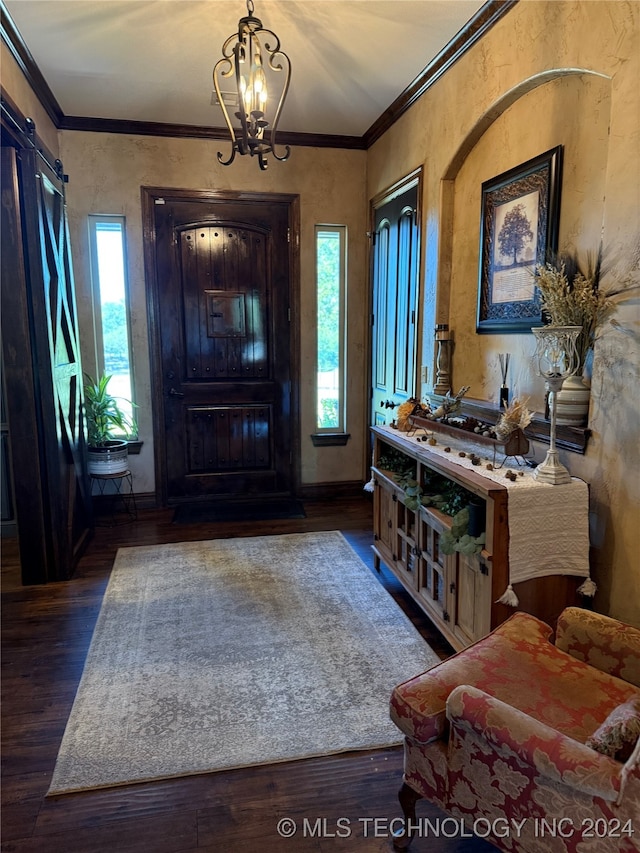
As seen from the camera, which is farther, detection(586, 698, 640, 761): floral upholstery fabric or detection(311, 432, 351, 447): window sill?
detection(311, 432, 351, 447): window sill

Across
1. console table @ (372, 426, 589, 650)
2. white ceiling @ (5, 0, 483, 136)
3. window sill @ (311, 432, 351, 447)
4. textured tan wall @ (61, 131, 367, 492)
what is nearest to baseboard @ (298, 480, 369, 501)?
textured tan wall @ (61, 131, 367, 492)

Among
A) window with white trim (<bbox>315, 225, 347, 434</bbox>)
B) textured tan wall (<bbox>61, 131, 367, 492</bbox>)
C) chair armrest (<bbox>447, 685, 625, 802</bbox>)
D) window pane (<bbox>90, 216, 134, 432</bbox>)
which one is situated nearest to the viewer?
chair armrest (<bbox>447, 685, 625, 802</bbox>)

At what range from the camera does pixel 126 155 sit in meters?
4.21

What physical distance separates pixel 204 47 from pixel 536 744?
3527 millimetres

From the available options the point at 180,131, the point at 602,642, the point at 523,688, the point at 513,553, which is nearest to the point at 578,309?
the point at 513,553

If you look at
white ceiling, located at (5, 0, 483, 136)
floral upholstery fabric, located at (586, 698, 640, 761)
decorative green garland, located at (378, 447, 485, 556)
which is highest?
white ceiling, located at (5, 0, 483, 136)

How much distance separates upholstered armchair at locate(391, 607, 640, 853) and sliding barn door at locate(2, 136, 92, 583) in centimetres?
253

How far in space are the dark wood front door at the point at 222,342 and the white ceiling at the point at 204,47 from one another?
78cm

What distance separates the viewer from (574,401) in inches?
84.6

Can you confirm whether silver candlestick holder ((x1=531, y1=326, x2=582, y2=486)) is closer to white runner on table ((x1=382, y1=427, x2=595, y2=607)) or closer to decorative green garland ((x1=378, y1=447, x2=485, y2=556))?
white runner on table ((x1=382, y1=427, x2=595, y2=607))

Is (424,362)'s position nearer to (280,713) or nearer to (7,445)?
(280,713)

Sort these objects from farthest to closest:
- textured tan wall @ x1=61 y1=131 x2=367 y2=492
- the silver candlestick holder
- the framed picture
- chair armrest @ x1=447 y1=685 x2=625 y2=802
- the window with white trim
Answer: the window with white trim, textured tan wall @ x1=61 y1=131 x2=367 y2=492, the framed picture, the silver candlestick holder, chair armrest @ x1=447 y1=685 x2=625 y2=802

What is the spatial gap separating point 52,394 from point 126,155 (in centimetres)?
216

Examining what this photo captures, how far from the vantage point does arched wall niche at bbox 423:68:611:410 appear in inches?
84.4
